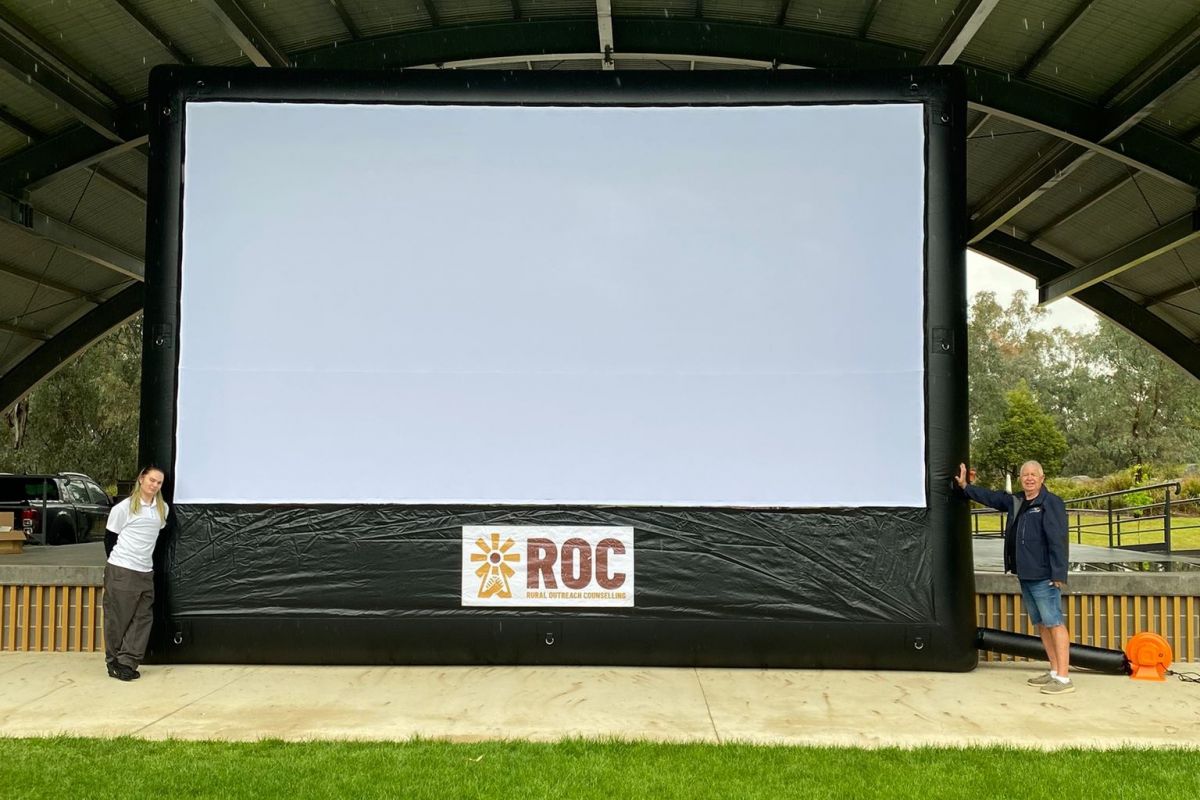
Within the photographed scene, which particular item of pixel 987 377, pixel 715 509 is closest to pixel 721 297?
pixel 715 509

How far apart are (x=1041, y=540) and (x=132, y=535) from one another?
6.19 metres

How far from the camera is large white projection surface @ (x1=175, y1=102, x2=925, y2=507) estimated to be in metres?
7.56

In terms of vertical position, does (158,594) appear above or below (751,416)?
below

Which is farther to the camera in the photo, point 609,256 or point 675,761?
point 609,256

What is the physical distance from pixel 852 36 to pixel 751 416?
19.2ft

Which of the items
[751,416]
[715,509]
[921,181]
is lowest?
[715,509]

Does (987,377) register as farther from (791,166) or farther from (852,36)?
(791,166)

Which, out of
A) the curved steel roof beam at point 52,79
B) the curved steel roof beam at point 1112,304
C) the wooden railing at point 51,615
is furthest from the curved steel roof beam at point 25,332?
the curved steel roof beam at point 1112,304

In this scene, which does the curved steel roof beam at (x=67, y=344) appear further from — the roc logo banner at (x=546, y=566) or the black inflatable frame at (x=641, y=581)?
the roc logo banner at (x=546, y=566)

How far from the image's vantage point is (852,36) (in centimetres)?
1138

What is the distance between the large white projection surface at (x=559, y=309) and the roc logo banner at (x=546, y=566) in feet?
1.00

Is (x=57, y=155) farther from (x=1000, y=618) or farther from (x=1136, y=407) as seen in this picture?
(x=1136, y=407)

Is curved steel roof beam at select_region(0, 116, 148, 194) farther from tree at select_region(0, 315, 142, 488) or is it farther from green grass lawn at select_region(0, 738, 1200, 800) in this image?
tree at select_region(0, 315, 142, 488)

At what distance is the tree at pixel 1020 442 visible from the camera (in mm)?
42688
